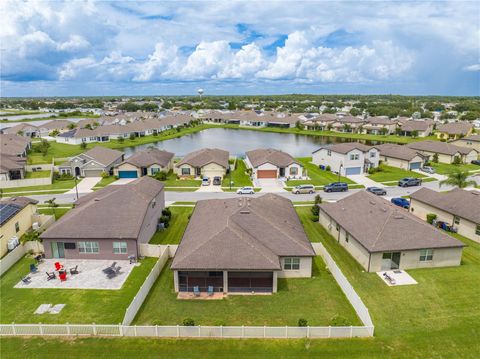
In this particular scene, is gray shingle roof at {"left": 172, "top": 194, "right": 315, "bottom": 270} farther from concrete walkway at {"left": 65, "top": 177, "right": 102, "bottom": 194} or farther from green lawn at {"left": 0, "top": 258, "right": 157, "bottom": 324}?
concrete walkway at {"left": 65, "top": 177, "right": 102, "bottom": 194}

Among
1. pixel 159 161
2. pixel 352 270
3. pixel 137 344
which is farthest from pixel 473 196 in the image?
pixel 159 161

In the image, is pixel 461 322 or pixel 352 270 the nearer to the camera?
pixel 461 322

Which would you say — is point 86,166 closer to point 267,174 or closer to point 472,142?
point 267,174

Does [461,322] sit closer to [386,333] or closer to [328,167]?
[386,333]

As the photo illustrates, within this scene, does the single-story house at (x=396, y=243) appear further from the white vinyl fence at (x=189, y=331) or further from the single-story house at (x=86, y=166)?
the single-story house at (x=86, y=166)

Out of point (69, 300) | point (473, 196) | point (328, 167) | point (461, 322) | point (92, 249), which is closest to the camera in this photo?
point (461, 322)

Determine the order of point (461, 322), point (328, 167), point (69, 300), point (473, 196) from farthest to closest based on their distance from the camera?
1. point (328, 167)
2. point (473, 196)
3. point (69, 300)
4. point (461, 322)
